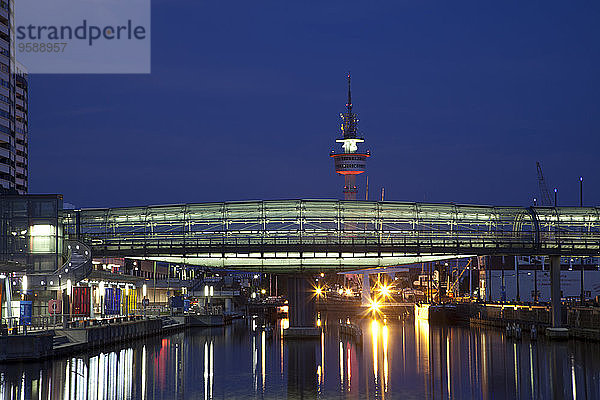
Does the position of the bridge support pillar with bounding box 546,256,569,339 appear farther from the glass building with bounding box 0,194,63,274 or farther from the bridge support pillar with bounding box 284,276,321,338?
the glass building with bounding box 0,194,63,274

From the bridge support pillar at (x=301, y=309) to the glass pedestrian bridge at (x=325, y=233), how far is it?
6.19 feet

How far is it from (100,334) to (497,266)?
373 ft

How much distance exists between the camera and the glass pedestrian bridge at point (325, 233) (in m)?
86.9

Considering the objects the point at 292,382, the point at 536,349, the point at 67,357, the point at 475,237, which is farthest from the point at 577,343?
the point at 67,357

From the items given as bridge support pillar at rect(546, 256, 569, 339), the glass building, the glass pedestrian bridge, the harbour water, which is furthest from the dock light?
the glass building

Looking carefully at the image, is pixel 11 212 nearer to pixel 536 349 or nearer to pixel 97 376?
pixel 97 376

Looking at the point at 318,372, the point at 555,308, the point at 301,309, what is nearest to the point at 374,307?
the point at 301,309

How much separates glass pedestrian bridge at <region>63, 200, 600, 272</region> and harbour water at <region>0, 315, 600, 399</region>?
356 inches

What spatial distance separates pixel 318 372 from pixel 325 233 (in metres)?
34.4

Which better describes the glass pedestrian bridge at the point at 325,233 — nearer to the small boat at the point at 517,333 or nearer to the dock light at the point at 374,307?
the small boat at the point at 517,333

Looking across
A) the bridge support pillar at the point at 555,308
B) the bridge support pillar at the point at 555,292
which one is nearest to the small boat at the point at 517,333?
the bridge support pillar at the point at 555,308

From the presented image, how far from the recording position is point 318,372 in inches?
2263

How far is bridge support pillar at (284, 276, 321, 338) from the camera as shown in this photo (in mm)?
92438

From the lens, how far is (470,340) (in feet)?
303
